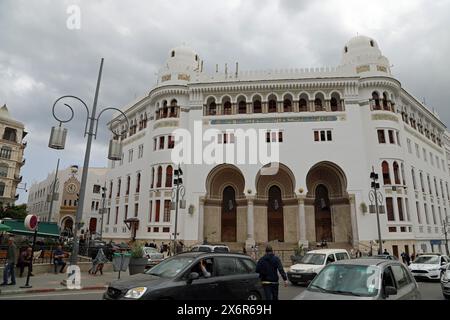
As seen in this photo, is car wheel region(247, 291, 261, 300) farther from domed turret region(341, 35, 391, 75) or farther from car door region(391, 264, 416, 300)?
domed turret region(341, 35, 391, 75)

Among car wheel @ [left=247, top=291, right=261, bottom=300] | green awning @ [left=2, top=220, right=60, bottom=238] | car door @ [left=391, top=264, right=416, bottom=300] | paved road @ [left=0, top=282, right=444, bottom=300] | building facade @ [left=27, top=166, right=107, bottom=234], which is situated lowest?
paved road @ [left=0, top=282, right=444, bottom=300]

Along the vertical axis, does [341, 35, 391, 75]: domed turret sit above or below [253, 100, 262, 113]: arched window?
above

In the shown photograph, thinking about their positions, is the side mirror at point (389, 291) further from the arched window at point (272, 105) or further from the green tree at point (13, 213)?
the green tree at point (13, 213)

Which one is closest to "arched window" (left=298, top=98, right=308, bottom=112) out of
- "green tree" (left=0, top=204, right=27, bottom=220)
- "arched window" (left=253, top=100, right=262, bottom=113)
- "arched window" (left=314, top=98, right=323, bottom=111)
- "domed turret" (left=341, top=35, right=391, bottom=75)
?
"arched window" (left=314, top=98, right=323, bottom=111)

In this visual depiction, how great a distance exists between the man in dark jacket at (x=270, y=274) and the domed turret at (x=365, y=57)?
32.4 metres

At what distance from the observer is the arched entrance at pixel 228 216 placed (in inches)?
1320

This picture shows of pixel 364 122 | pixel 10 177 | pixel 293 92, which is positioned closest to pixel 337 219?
pixel 364 122

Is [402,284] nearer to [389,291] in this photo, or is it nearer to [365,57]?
[389,291]

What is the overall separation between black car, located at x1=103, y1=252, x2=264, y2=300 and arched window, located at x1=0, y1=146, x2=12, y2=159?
166 feet

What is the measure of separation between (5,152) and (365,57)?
53472 millimetres

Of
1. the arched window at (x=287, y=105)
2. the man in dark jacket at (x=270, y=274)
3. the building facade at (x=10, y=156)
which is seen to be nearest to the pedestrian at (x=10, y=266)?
the man in dark jacket at (x=270, y=274)

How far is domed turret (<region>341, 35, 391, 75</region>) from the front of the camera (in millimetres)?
33531

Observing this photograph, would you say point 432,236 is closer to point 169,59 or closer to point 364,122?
point 364,122

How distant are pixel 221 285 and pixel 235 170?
26.7 m
